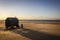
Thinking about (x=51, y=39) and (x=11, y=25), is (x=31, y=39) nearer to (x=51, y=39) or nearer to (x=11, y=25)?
(x=51, y=39)

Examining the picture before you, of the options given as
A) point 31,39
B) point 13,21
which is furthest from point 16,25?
point 31,39

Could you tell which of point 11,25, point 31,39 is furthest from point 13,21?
point 31,39

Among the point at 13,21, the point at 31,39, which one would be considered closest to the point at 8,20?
the point at 13,21

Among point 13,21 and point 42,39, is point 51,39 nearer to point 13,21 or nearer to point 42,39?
point 42,39

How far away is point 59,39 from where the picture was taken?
13102 mm

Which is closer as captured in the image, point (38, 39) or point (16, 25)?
point (38, 39)

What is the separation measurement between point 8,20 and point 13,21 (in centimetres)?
111

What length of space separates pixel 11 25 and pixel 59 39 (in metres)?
14.0

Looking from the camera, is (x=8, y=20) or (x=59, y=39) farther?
(x=8, y=20)

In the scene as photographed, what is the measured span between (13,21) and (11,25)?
99cm

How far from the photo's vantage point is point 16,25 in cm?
2598

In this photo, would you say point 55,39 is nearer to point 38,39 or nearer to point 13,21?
point 38,39

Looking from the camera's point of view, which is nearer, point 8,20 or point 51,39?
point 51,39

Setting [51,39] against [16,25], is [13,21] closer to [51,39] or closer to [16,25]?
[16,25]
